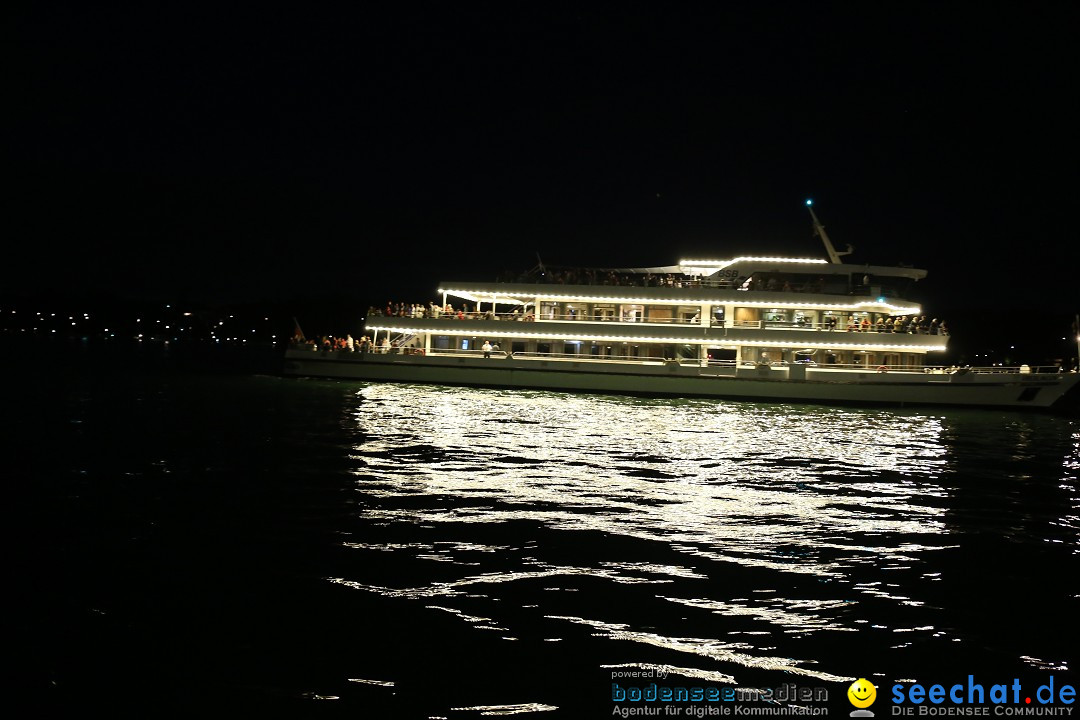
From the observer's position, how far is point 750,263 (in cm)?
4228

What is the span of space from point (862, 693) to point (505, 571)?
159 inches

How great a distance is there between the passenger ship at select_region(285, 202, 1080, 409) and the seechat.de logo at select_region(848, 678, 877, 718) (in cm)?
3273

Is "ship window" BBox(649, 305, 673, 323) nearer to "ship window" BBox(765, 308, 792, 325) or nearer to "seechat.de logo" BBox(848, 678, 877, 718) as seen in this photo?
"ship window" BBox(765, 308, 792, 325)

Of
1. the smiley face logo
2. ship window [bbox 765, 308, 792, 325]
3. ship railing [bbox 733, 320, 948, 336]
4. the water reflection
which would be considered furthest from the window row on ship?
Answer: the smiley face logo

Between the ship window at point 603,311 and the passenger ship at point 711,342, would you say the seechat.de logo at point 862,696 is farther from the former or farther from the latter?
the ship window at point 603,311

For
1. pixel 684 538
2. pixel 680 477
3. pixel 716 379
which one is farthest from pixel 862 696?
Answer: pixel 716 379

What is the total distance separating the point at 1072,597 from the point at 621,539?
4.94 metres

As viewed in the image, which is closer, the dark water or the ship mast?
the dark water

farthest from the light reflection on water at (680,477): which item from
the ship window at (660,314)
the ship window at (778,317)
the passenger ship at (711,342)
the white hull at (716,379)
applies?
the ship window at (660,314)

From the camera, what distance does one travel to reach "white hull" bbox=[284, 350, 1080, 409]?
122ft

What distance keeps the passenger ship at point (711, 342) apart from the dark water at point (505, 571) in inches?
697

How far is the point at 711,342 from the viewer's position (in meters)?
40.8

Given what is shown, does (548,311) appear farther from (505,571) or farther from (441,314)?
(505,571)

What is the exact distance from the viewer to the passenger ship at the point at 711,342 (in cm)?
3822
